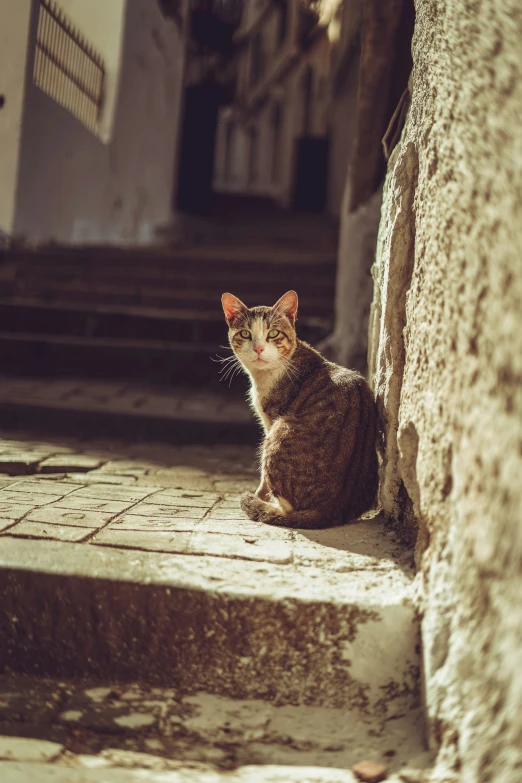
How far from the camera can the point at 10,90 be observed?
6.16m

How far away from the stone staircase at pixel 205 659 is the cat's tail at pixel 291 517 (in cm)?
21

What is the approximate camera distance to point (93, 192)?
9.13m

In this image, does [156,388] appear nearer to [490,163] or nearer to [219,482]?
[219,482]

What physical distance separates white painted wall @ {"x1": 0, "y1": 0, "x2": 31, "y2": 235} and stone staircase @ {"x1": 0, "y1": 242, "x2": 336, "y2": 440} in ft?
1.92

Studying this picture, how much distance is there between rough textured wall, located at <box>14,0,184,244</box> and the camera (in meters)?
7.36

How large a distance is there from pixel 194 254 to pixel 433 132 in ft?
18.9

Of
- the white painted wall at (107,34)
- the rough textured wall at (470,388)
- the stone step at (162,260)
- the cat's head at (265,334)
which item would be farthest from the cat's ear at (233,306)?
the white painted wall at (107,34)

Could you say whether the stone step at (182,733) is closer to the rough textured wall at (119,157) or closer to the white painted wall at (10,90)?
the white painted wall at (10,90)

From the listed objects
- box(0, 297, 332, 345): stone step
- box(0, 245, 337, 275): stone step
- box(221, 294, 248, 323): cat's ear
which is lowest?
box(0, 297, 332, 345): stone step

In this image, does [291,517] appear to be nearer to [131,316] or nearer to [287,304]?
[287,304]

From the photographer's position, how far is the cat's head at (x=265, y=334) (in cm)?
270

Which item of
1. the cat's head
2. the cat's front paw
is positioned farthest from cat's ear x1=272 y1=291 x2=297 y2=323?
the cat's front paw

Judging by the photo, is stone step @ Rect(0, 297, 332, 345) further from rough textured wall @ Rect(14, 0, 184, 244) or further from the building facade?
the building facade

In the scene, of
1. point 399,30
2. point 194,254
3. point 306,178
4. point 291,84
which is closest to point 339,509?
point 399,30
